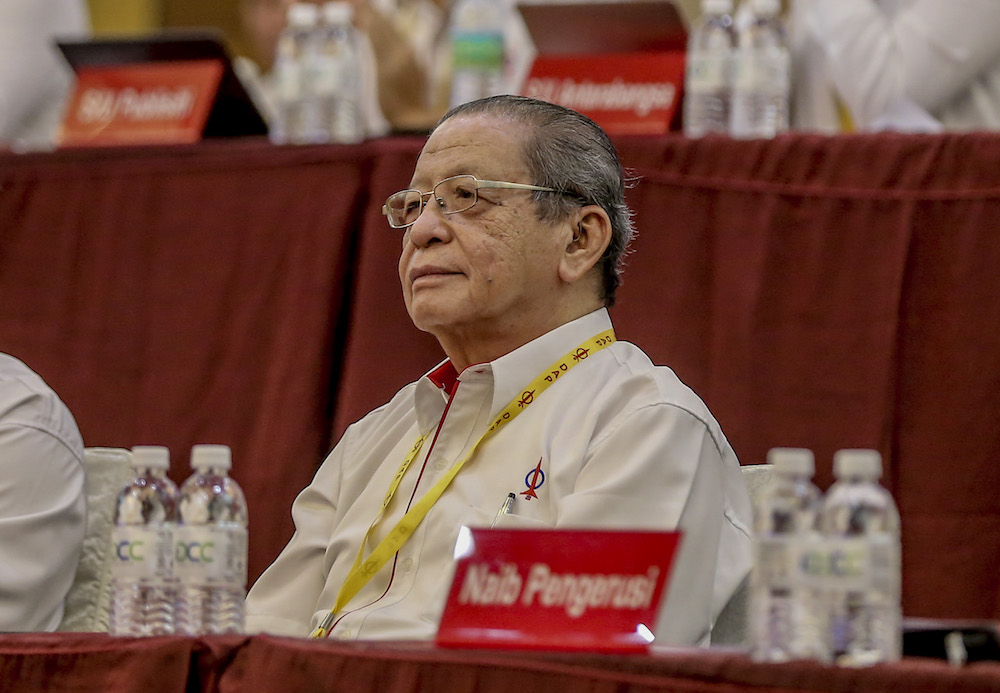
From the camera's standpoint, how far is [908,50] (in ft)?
8.80

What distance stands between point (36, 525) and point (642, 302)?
41.6 inches

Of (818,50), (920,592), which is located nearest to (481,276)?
(920,592)

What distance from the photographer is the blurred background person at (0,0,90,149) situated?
10.9ft

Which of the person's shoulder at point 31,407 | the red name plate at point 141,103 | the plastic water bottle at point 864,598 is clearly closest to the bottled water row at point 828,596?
the plastic water bottle at point 864,598

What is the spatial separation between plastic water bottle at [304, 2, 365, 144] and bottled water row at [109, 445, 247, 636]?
1304 mm

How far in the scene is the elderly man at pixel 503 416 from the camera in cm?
166

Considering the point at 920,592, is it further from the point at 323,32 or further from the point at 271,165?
the point at 323,32

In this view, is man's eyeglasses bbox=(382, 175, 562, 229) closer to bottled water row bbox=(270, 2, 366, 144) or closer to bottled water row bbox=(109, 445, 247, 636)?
bottled water row bbox=(109, 445, 247, 636)

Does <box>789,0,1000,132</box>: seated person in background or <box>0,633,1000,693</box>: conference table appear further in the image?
<box>789,0,1000,132</box>: seated person in background

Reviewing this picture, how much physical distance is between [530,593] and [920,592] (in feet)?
4.08

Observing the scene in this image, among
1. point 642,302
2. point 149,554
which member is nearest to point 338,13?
point 642,302

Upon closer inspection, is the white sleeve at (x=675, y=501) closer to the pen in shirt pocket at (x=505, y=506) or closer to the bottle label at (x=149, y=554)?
the pen in shirt pocket at (x=505, y=506)

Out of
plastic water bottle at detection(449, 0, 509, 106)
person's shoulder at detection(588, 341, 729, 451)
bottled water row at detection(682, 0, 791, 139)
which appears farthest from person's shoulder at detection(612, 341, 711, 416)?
plastic water bottle at detection(449, 0, 509, 106)

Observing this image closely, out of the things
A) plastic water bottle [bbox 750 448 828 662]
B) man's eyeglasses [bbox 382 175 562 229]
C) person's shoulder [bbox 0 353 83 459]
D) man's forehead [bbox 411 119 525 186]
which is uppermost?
man's forehead [bbox 411 119 525 186]
